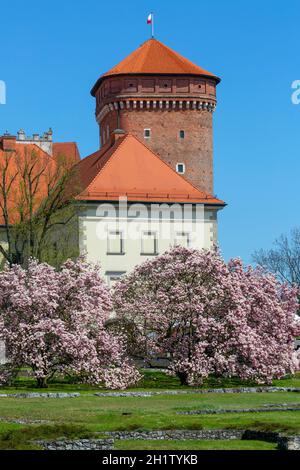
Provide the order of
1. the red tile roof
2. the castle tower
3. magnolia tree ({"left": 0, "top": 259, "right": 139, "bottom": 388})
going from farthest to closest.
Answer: the castle tower → the red tile roof → magnolia tree ({"left": 0, "top": 259, "right": 139, "bottom": 388})

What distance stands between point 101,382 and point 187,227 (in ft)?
96.7

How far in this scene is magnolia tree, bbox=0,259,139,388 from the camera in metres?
43.9

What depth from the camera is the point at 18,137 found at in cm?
10075

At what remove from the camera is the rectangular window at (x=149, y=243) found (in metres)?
73.4

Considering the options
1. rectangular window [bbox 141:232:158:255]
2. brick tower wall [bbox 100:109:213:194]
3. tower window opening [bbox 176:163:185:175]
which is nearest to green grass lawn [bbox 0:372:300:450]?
rectangular window [bbox 141:232:158:255]

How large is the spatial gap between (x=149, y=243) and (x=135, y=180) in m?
4.09

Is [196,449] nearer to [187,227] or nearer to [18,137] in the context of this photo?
[187,227]

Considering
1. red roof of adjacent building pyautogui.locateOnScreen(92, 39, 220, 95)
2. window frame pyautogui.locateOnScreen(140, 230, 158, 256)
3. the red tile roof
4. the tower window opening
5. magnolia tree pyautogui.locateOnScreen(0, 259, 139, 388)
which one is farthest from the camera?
red roof of adjacent building pyautogui.locateOnScreen(92, 39, 220, 95)

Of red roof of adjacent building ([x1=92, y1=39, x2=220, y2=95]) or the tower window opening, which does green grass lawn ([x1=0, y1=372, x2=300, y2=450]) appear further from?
red roof of adjacent building ([x1=92, y1=39, x2=220, y2=95])

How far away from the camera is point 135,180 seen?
247 ft

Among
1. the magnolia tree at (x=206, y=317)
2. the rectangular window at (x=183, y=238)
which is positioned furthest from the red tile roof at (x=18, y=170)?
the magnolia tree at (x=206, y=317)

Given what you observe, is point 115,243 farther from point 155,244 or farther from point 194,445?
point 194,445

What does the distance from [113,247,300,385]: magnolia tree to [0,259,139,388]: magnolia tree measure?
169 cm

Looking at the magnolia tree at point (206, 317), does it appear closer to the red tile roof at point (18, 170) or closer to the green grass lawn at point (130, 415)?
the green grass lawn at point (130, 415)
